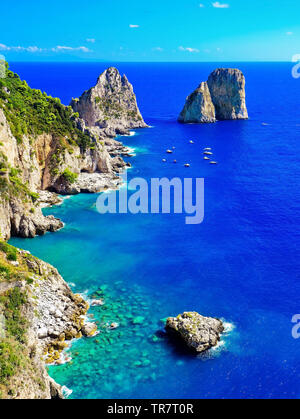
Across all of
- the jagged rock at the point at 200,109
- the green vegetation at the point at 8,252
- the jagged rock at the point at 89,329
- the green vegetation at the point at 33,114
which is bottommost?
the jagged rock at the point at 89,329

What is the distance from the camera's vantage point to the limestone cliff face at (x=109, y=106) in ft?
513

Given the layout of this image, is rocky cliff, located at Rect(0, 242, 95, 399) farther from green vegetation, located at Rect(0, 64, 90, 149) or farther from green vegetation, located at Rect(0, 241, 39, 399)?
green vegetation, located at Rect(0, 64, 90, 149)

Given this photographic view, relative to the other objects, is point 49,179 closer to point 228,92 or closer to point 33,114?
point 33,114

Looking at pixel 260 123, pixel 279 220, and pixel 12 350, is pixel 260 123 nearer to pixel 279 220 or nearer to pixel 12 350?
pixel 279 220

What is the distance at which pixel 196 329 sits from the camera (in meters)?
49.2

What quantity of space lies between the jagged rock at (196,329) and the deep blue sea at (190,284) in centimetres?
135

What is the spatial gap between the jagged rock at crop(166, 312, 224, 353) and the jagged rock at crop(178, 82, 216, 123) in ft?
479

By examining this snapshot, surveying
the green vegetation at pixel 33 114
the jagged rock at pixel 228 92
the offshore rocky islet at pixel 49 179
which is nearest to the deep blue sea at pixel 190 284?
the offshore rocky islet at pixel 49 179

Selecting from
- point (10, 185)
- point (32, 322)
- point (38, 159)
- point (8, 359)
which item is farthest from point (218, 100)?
point (8, 359)

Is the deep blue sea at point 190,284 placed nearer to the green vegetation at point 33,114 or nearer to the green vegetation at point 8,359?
the green vegetation at point 8,359

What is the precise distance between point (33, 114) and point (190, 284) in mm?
60318

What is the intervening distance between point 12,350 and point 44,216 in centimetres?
4623

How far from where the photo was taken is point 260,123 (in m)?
190

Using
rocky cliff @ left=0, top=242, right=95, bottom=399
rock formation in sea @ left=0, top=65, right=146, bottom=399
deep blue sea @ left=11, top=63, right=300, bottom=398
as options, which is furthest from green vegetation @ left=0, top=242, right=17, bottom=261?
deep blue sea @ left=11, top=63, right=300, bottom=398
